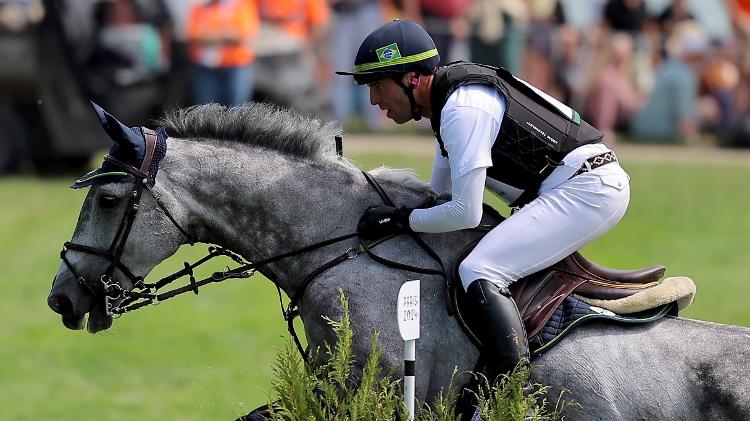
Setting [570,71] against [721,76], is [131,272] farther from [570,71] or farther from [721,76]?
[721,76]

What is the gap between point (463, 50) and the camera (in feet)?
64.7

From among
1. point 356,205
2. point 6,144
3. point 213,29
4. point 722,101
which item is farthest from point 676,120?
point 356,205

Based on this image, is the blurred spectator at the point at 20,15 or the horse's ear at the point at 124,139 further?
the blurred spectator at the point at 20,15

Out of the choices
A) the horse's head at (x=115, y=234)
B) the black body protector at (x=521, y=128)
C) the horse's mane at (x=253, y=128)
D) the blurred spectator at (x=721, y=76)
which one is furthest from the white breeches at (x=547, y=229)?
the blurred spectator at (x=721, y=76)

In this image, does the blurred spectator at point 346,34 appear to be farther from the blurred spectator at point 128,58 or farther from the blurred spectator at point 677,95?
the blurred spectator at point 677,95

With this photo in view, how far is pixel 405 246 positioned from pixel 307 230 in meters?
0.46

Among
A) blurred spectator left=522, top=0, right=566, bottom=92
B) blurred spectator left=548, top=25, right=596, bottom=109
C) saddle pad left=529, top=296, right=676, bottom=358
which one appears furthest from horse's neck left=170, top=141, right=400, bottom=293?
blurred spectator left=548, top=25, right=596, bottom=109

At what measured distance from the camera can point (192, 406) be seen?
34.9ft

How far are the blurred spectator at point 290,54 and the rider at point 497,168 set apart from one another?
11.8 meters

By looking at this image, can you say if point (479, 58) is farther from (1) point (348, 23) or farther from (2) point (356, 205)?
(2) point (356, 205)

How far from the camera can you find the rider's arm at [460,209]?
575cm

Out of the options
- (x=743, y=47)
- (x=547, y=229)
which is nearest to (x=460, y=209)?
(x=547, y=229)

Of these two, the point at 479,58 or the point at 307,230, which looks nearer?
the point at 307,230

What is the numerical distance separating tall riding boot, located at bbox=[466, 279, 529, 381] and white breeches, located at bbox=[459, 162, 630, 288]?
0.06m
